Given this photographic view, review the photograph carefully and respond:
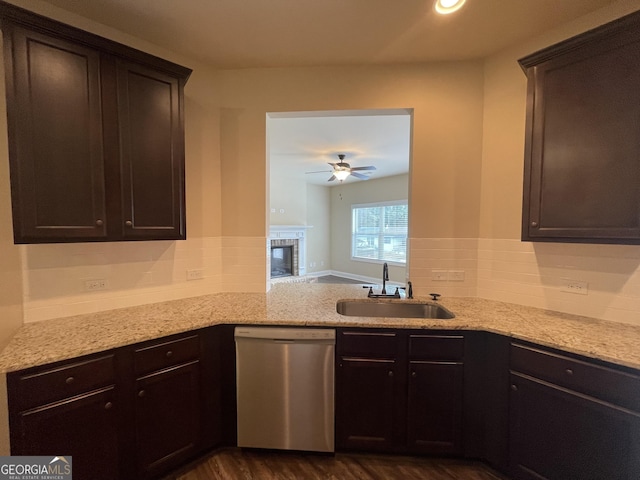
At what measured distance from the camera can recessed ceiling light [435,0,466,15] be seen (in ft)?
5.57

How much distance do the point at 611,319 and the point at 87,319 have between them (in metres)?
3.23

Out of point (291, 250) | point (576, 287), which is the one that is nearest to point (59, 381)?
point (576, 287)

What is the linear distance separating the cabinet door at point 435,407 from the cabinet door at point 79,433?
168 cm

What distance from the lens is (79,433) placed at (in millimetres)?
1410

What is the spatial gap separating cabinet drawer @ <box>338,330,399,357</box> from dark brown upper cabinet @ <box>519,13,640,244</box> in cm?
108

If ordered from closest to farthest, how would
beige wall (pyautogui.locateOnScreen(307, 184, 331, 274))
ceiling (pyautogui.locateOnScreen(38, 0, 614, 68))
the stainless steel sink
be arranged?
ceiling (pyautogui.locateOnScreen(38, 0, 614, 68))
the stainless steel sink
beige wall (pyautogui.locateOnScreen(307, 184, 331, 274))

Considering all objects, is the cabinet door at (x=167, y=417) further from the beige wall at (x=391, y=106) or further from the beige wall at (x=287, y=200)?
the beige wall at (x=287, y=200)

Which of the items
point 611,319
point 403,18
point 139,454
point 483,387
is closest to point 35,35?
point 403,18

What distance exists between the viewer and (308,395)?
1855mm

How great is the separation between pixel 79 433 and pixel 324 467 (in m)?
1.37

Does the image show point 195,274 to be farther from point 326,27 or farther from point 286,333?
point 326,27

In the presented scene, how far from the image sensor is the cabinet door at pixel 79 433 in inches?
51.3

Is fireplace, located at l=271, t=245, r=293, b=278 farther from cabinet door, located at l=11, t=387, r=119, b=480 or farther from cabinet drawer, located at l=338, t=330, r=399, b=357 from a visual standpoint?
cabinet door, located at l=11, t=387, r=119, b=480

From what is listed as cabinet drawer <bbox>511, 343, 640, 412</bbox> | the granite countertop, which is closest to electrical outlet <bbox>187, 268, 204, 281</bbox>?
the granite countertop
